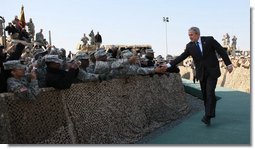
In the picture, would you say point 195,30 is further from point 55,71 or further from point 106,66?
point 55,71

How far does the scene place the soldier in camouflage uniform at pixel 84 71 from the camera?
6219 mm

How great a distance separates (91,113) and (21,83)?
1557mm

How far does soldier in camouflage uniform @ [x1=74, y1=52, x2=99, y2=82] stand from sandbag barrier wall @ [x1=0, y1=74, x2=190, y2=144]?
0.09 metres

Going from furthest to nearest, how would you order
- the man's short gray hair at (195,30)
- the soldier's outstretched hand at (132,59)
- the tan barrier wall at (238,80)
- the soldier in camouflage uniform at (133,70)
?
1. the tan barrier wall at (238,80)
2. the soldier's outstretched hand at (132,59)
3. the soldier in camouflage uniform at (133,70)
4. the man's short gray hair at (195,30)

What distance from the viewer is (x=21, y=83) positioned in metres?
4.92

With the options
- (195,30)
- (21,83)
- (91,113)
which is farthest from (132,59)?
(21,83)

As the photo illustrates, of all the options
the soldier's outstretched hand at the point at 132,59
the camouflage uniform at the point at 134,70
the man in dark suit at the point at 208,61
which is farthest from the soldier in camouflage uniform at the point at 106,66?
the man in dark suit at the point at 208,61

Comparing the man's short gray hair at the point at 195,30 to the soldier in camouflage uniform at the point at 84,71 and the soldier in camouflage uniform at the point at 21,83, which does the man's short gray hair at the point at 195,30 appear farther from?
the soldier in camouflage uniform at the point at 21,83

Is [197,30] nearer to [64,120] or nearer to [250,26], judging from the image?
[250,26]

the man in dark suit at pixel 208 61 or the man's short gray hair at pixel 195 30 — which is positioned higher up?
the man's short gray hair at pixel 195 30

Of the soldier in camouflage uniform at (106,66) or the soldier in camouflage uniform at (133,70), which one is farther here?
the soldier in camouflage uniform at (133,70)

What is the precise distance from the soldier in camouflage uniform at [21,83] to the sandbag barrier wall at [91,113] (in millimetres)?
104

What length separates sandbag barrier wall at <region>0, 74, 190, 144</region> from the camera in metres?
4.79

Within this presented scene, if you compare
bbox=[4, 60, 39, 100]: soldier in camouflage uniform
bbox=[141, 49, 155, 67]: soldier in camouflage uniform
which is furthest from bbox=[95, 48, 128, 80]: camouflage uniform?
bbox=[141, 49, 155, 67]: soldier in camouflage uniform
